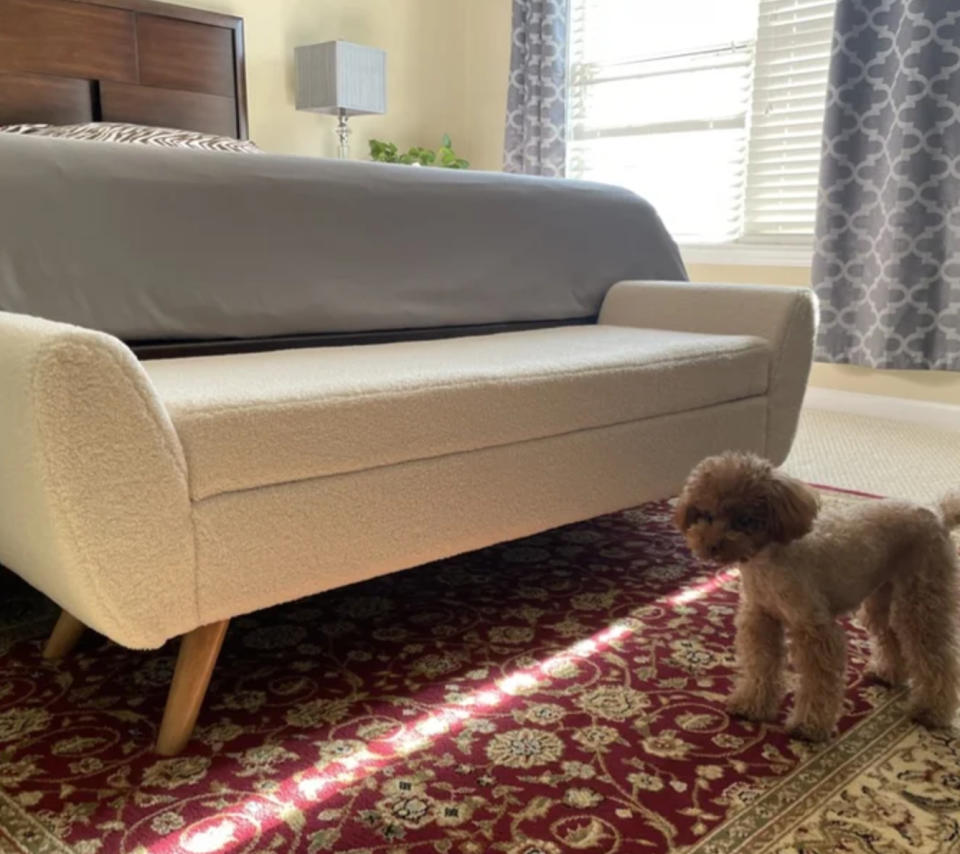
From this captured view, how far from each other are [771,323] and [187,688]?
139 cm

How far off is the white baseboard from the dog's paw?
2.26 meters

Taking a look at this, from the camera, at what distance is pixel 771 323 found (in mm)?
1919

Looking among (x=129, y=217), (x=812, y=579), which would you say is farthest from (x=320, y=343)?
(x=812, y=579)

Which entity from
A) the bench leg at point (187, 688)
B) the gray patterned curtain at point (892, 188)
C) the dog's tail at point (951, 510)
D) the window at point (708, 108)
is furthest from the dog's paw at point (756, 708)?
the window at point (708, 108)

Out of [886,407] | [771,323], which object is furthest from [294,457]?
[886,407]

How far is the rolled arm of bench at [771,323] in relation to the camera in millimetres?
1910

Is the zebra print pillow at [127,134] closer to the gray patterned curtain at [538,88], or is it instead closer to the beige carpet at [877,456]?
the gray patterned curtain at [538,88]

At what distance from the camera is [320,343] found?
181cm

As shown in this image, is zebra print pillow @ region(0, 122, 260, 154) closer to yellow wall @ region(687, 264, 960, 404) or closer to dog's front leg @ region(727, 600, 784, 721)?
yellow wall @ region(687, 264, 960, 404)

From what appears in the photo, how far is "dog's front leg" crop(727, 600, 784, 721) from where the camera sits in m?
1.22

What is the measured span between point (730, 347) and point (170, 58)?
2.87 meters

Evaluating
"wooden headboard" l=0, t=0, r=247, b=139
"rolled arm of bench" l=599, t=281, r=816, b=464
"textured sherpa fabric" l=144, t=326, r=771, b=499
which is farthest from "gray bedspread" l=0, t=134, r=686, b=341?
"wooden headboard" l=0, t=0, r=247, b=139

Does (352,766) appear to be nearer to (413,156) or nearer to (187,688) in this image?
A: (187,688)

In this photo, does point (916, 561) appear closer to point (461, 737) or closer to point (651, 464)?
point (651, 464)
